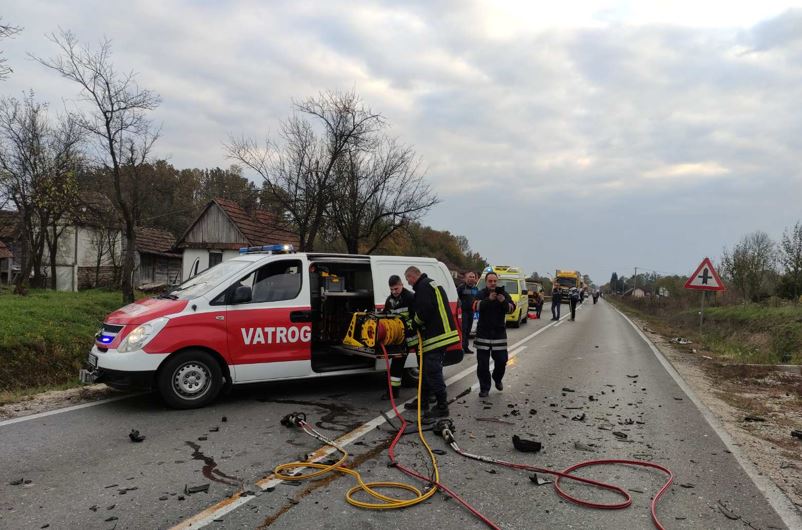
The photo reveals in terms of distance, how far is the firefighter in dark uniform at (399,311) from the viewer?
22.8 ft

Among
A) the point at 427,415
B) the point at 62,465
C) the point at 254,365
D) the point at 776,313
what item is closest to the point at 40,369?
the point at 254,365

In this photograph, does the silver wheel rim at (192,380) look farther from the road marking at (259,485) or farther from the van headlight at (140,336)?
the road marking at (259,485)

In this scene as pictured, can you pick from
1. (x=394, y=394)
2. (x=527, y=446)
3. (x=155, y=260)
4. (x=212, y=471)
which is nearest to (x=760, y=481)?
(x=527, y=446)

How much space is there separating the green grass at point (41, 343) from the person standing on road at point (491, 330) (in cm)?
667

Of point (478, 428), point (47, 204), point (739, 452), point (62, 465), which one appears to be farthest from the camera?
point (47, 204)

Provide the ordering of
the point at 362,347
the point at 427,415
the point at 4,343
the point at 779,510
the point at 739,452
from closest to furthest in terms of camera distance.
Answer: the point at 779,510 < the point at 739,452 < the point at 427,415 < the point at 362,347 < the point at 4,343

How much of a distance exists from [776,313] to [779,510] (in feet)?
72.6

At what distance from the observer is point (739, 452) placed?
18.0ft

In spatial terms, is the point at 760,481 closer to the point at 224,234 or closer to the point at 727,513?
the point at 727,513

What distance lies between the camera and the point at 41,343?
35.4 ft

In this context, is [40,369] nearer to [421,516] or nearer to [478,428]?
[478,428]

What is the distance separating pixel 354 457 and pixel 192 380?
2.60 metres

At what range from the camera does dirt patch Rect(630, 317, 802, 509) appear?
16.9 ft

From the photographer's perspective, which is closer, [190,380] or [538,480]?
[538,480]
